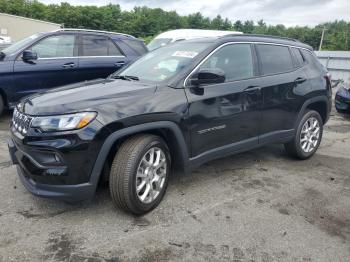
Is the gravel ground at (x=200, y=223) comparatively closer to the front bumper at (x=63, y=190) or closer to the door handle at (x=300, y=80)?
the front bumper at (x=63, y=190)

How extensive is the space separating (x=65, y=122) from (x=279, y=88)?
2.78 metres

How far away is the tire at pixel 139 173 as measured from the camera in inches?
123

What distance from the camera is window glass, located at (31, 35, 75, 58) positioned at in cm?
661

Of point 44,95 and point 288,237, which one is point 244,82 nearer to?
point 288,237

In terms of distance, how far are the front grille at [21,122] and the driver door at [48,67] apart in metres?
3.22

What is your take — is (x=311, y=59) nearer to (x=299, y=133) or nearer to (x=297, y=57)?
(x=297, y=57)

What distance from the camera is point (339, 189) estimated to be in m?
4.23

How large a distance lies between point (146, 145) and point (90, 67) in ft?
13.9

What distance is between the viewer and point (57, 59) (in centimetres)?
674

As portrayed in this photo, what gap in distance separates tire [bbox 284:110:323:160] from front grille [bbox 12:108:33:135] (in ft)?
11.3

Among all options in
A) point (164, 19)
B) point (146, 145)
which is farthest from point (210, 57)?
point (164, 19)

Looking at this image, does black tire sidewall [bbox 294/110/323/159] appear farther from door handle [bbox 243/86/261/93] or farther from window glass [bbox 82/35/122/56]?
window glass [bbox 82/35/122/56]

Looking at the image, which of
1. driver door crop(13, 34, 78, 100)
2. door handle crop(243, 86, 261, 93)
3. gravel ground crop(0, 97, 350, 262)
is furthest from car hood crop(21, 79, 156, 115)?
driver door crop(13, 34, 78, 100)

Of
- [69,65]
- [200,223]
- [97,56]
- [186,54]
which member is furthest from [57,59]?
[200,223]
